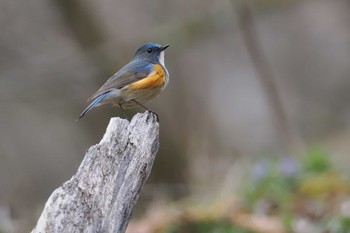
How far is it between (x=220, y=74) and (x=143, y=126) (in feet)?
36.2

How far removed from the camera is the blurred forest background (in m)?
7.38

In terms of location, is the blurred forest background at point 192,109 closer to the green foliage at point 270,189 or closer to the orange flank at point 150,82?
the green foliage at point 270,189

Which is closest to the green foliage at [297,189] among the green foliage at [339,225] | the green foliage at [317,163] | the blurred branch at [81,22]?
the green foliage at [317,163]

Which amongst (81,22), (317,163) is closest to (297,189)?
(317,163)

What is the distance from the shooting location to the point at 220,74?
601 inches

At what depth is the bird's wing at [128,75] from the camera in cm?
554

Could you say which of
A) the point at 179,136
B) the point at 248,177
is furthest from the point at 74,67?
the point at 248,177

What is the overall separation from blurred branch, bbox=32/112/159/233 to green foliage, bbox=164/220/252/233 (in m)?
2.68

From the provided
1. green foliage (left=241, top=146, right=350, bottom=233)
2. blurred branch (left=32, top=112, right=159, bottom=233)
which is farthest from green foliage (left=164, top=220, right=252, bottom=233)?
blurred branch (left=32, top=112, right=159, bottom=233)

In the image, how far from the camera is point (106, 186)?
4008 mm

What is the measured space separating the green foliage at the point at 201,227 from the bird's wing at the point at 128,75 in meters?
1.62

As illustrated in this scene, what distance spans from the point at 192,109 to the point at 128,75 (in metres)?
A: 5.84

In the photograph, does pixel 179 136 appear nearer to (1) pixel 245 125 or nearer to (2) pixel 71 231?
(1) pixel 245 125

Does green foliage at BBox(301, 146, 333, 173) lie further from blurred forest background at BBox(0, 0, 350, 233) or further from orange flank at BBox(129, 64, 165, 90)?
orange flank at BBox(129, 64, 165, 90)
